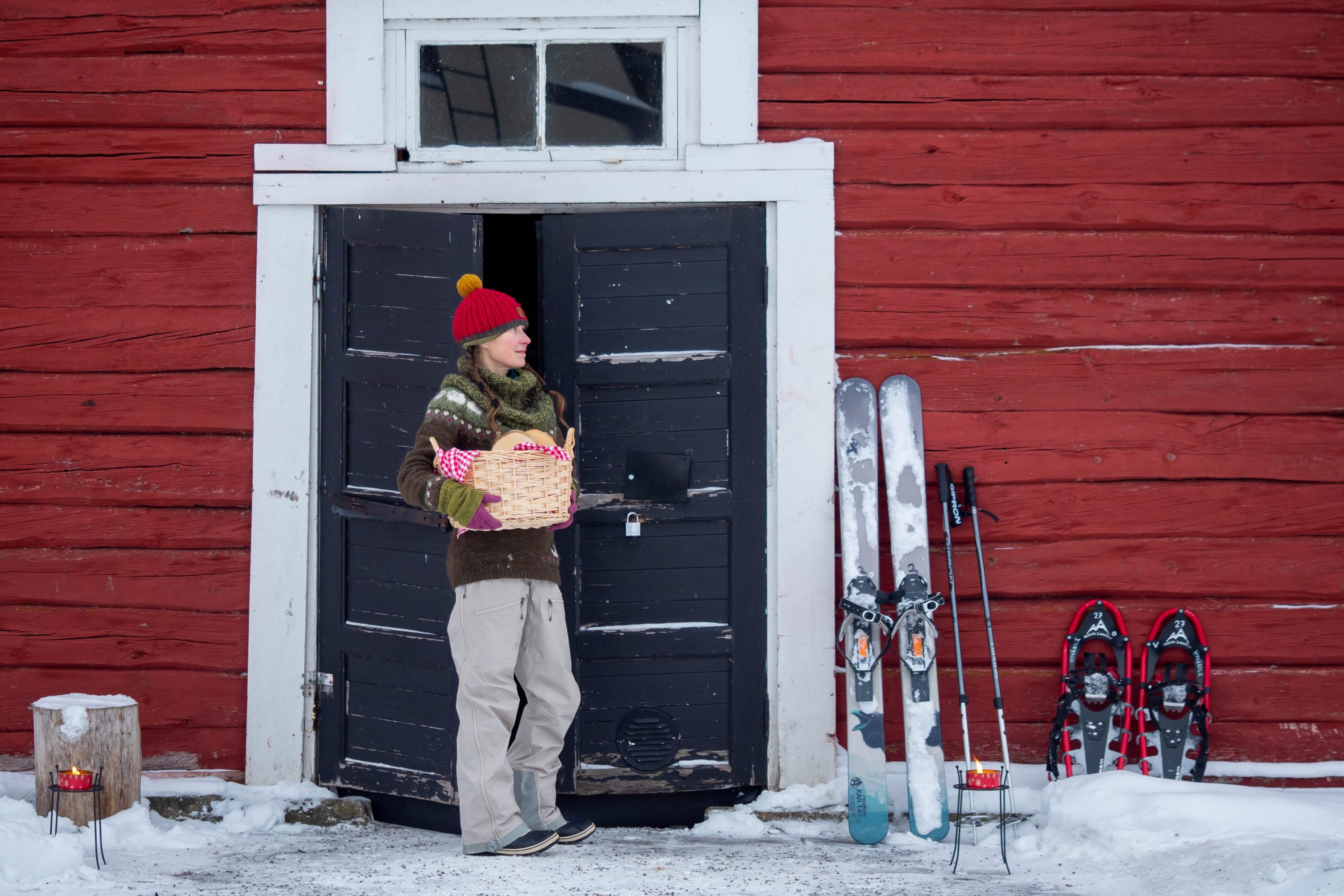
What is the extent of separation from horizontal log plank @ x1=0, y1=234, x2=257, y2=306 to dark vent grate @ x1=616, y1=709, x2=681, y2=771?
2.09 m

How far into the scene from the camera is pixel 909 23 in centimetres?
368

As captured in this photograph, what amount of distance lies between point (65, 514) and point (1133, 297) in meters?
3.98

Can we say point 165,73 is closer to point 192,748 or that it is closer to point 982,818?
point 192,748

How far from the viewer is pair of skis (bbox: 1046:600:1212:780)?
3520 mm

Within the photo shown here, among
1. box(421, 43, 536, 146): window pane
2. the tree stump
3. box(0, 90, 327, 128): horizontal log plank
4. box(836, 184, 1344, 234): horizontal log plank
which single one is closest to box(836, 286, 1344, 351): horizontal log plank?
box(836, 184, 1344, 234): horizontal log plank

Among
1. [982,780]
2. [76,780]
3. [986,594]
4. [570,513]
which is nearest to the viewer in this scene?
[982,780]

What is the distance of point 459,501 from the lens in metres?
2.87

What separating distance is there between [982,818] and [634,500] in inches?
64.7

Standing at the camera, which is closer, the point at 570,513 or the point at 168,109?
the point at 570,513

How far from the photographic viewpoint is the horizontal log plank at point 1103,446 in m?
3.65

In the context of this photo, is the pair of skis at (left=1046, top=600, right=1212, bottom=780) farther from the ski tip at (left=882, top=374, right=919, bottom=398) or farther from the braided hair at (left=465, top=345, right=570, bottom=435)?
the braided hair at (left=465, top=345, right=570, bottom=435)

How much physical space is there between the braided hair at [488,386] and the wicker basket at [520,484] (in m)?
0.20

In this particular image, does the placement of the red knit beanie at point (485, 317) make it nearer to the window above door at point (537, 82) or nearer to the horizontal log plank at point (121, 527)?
the window above door at point (537, 82)

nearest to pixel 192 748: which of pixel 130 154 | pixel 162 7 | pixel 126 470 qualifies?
pixel 126 470
